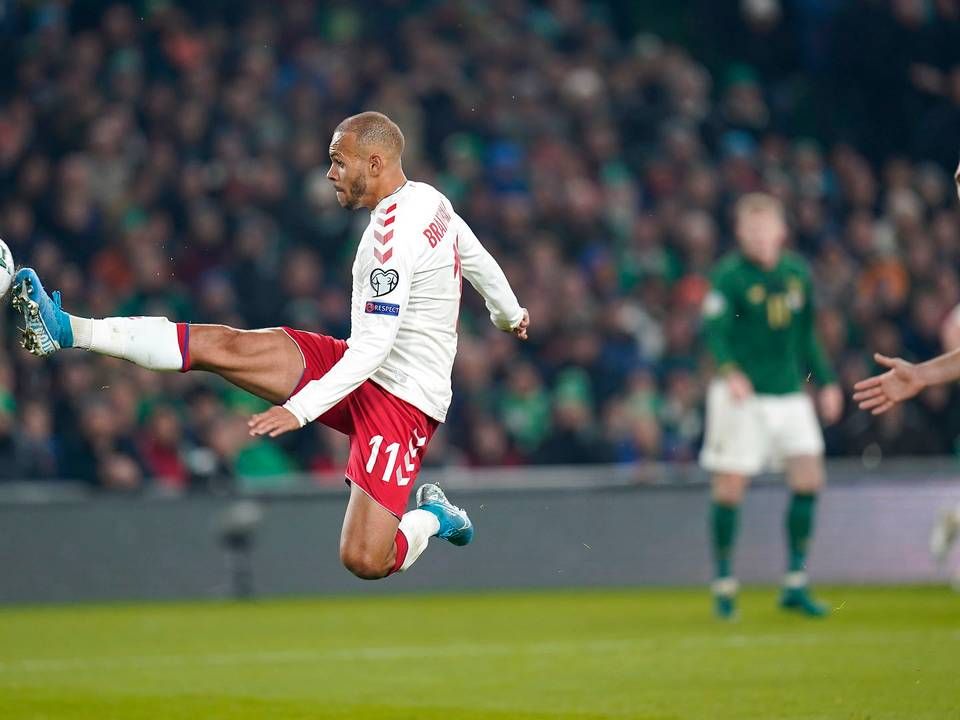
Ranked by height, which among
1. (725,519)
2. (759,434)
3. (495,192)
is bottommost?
(725,519)

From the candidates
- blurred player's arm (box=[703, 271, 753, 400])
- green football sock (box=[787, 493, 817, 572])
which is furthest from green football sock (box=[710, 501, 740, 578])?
blurred player's arm (box=[703, 271, 753, 400])

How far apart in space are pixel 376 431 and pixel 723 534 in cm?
443

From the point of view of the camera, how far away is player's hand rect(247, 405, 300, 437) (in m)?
6.18

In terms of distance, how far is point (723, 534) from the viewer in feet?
36.6

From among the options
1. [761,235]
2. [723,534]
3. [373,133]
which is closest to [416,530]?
[373,133]

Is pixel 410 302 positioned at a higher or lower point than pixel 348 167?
lower

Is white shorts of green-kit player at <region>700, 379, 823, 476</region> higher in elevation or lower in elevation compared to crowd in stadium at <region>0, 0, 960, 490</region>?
lower

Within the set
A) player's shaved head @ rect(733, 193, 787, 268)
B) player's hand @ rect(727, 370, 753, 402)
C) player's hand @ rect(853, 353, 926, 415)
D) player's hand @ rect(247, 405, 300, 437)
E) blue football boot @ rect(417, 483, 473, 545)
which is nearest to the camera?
player's hand @ rect(853, 353, 926, 415)

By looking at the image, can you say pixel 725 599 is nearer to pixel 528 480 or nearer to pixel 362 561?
pixel 528 480

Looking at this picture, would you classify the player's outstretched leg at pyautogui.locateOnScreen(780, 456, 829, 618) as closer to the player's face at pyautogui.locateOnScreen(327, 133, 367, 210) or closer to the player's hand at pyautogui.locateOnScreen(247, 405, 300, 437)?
the player's face at pyautogui.locateOnScreen(327, 133, 367, 210)

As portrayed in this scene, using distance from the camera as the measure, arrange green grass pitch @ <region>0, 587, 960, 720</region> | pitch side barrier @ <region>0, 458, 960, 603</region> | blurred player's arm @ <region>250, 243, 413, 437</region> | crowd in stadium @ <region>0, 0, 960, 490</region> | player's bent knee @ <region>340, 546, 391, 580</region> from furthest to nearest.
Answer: crowd in stadium @ <region>0, 0, 960, 490</region>, pitch side barrier @ <region>0, 458, 960, 603</region>, player's bent knee @ <region>340, 546, 391, 580</region>, green grass pitch @ <region>0, 587, 960, 720</region>, blurred player's arm @ <region>250, 243, 413, 437</region>

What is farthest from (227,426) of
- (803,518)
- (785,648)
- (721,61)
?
(721,61)

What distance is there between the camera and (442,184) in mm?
16547

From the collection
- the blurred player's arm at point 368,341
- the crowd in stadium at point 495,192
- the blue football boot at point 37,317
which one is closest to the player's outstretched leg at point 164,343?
the blue football boot at point 37,317
